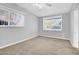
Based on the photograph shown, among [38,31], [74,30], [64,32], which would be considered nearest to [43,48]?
[38,31]

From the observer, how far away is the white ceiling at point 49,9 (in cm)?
175

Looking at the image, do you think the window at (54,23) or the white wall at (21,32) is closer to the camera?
the white wall at (21,32)

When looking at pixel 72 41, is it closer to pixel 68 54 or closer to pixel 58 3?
pixel 68 54

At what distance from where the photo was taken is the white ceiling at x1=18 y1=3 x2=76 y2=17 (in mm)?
1754

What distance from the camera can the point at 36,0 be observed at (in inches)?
68.7

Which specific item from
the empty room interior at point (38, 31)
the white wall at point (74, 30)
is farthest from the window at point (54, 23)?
the white wall at point (74, 30)

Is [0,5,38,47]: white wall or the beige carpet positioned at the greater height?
[0,5,38,47]: white wall

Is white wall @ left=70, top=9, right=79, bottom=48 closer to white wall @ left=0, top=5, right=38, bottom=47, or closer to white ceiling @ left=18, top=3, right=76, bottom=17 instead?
white ceiling @ left=18, top=3, right=76, bottom=17

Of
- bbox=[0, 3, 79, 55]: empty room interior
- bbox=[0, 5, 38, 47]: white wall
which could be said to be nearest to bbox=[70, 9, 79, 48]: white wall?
bbox=[0, 3, 79, 55]: empty room interior

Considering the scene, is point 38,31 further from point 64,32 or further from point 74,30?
point 74,30

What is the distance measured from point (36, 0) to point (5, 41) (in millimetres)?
923

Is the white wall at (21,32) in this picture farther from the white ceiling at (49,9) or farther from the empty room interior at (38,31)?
the white ceiling at (49,9)

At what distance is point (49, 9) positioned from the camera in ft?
5.96
